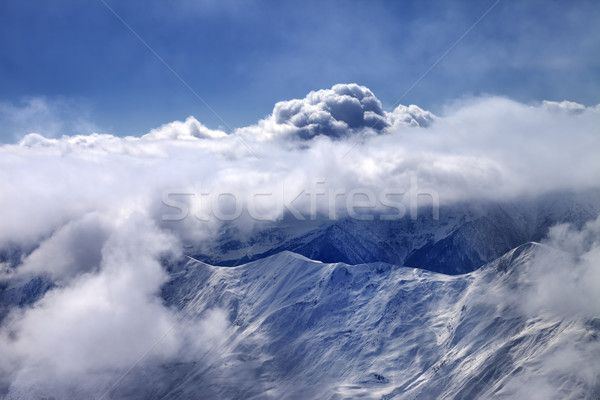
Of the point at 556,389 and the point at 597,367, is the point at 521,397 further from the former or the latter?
the point at 597,367

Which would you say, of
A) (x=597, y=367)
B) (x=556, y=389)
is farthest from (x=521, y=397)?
(x=597, y=367)
